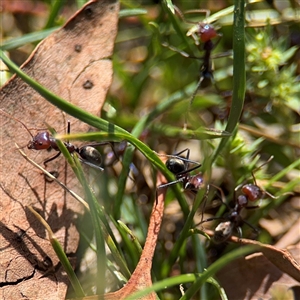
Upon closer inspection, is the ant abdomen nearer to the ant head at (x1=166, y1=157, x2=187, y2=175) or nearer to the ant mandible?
the ant head at (x1=166, y1=157, x2=187, y2=175)

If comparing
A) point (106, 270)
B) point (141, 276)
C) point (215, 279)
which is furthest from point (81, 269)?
point (215, 279)

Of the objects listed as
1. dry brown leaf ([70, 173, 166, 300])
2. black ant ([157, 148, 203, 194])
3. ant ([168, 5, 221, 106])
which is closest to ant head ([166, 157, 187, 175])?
black ant ([157, 148, 203, 194])

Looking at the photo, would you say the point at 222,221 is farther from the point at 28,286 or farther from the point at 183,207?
the point at 28,286

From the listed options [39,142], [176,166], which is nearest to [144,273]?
[176,166]

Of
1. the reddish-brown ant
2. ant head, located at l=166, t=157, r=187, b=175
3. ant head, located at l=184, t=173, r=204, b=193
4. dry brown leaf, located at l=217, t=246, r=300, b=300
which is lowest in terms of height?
dry brown leaf, located at l=217, t=246, r=300, b=300

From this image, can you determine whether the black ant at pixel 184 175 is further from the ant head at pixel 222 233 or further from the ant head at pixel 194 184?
the ant head at pixel 222 233

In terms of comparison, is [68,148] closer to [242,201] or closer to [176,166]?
[176,166]
